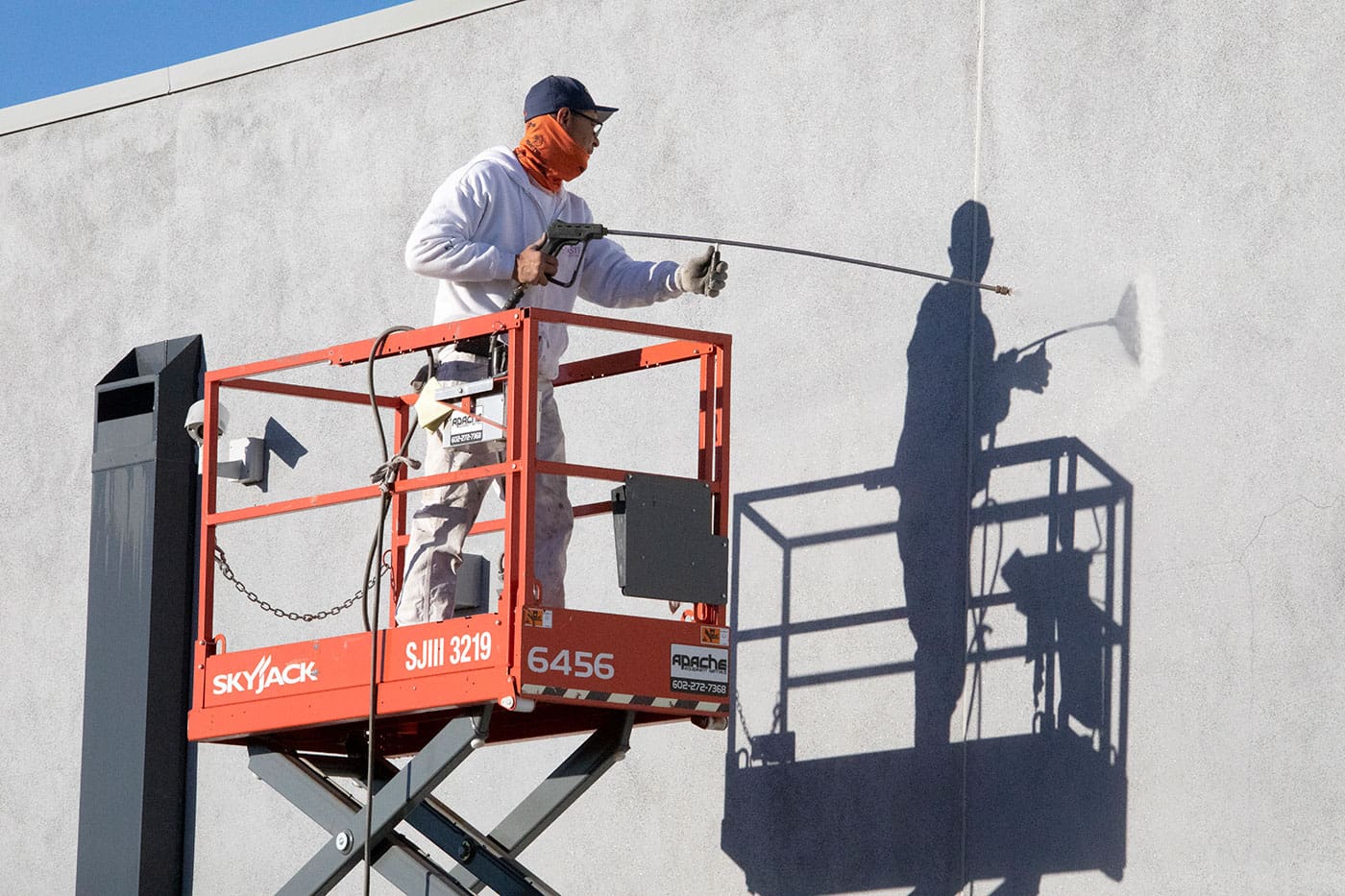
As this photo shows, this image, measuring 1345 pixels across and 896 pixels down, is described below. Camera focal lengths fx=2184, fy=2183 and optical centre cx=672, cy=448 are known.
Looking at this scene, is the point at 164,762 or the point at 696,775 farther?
the point at 164,762

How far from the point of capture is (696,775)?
9250 mm

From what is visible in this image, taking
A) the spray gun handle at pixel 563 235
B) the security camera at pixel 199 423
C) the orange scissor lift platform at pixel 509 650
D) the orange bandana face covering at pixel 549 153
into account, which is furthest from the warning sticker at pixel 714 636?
the security camera at pixel 199 423

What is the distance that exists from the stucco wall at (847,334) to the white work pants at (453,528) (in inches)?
59.8

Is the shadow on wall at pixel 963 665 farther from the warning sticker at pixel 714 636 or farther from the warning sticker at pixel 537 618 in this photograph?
the warning sticker at pixel 537 618

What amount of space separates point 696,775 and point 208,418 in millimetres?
2546

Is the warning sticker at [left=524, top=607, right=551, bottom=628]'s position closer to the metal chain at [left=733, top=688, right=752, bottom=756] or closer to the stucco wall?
the stucco wall

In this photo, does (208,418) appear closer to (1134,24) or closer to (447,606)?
(447,606)

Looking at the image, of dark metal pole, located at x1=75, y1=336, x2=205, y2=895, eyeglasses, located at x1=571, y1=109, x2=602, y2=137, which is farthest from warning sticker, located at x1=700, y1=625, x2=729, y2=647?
dark metal pole, located at x1=75, y1=336, x2=205, y2=895

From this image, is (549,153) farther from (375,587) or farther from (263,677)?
(263,677)

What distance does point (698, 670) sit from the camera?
771 centimetres

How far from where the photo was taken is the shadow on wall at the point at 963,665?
8.17 meters

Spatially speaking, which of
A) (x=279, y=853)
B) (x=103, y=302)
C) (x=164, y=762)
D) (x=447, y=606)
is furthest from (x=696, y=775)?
(x=103, y=302)

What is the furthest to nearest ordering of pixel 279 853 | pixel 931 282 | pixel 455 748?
pixel 279 853
pixel 931 282
pixel 455 748

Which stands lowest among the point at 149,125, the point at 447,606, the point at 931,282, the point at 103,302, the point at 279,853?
the point at 279,853
